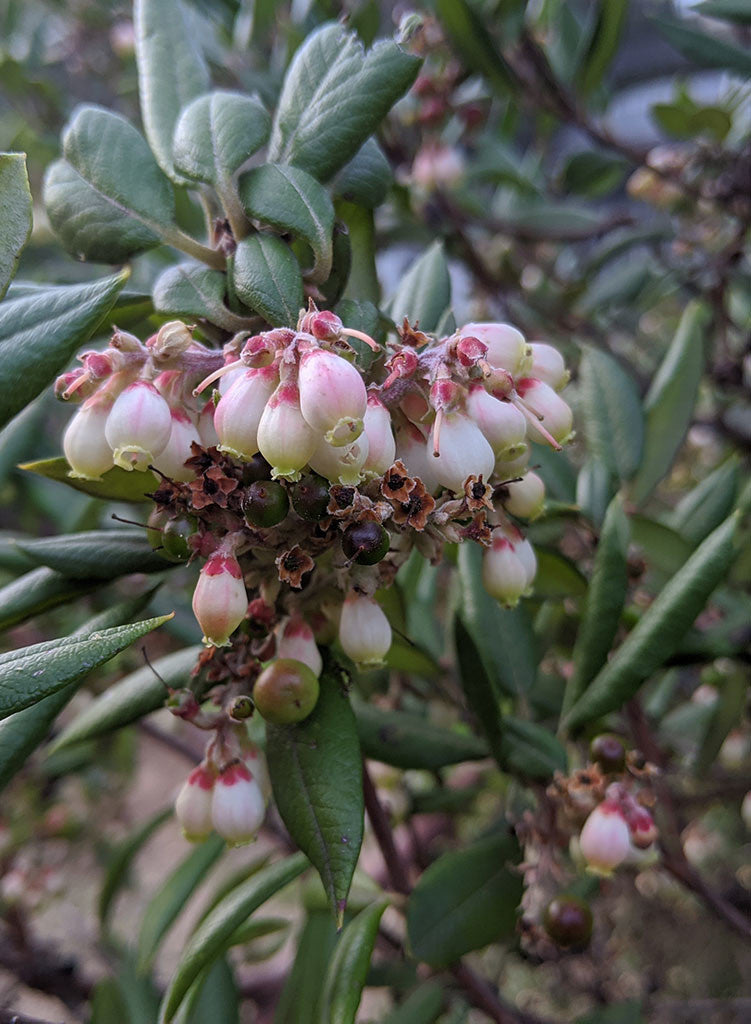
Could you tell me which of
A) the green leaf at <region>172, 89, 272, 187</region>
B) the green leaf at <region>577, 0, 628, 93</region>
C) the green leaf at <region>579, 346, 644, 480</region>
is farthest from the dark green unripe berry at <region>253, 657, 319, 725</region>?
the green leaf at <region>577, 0, 628, 93</region>

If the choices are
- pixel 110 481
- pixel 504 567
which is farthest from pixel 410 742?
pixel 110 481

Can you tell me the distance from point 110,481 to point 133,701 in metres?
0.19

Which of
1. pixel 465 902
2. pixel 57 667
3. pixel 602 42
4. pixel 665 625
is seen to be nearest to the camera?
pixel 57 667

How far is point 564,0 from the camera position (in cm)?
154

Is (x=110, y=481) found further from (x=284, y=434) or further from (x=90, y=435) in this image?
(x=284, y=434)

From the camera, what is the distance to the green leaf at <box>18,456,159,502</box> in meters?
0.59

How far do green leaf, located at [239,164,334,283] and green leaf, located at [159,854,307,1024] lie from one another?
1.47ft

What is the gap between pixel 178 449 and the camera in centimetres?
51

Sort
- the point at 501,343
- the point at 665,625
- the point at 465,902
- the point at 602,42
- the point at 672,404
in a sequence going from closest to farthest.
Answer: the point at 501,343 < the point at 665,625 < the point at 465,902 < the point at 672,404 < the point at 602,42

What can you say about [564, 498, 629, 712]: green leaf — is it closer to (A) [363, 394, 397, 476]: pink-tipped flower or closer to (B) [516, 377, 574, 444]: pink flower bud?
(B) [516, 377, 574, 444]: pink flower bud

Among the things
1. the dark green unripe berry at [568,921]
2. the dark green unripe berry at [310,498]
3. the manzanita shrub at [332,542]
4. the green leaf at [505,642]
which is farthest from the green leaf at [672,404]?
the dark green unripe berry at [310,498]

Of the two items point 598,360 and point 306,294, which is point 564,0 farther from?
point 306,294

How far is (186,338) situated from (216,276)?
95 mm

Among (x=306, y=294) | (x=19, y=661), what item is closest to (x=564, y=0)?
(x=306, y=294)
